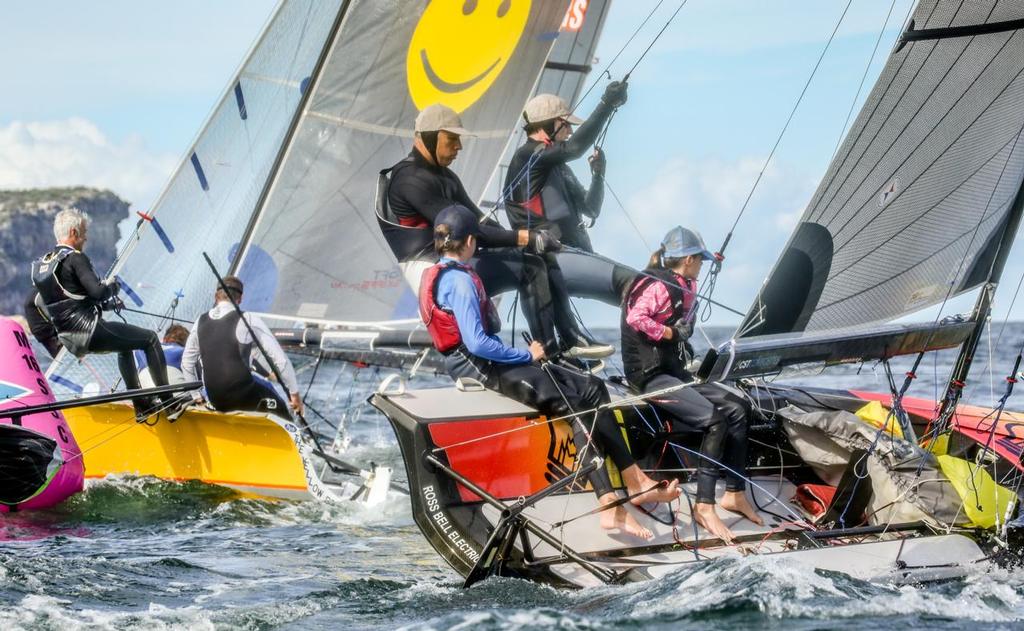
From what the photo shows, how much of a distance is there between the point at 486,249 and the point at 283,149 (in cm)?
327

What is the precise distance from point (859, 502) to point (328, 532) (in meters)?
2.96

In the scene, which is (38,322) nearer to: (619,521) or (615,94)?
(615,94)

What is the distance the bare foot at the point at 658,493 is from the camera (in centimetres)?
528

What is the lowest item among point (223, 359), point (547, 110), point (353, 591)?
point (353, 591)

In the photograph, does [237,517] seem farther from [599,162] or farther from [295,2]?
[295,2]

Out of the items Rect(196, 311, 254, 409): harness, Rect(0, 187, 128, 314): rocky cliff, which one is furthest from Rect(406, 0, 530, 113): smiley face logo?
Rect(0, 187, 128, 314): rocky cliff

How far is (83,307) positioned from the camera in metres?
7.82

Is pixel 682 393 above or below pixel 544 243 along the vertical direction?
below

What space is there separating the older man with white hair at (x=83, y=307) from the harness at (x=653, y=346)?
11.4 ft

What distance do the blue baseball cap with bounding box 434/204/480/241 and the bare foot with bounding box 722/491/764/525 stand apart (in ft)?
5.50

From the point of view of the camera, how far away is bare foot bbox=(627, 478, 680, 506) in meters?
5.28

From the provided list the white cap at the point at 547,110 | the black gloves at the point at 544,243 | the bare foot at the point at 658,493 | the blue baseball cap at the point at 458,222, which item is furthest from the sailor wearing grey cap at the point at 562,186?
the bare foot at the point at 658,493

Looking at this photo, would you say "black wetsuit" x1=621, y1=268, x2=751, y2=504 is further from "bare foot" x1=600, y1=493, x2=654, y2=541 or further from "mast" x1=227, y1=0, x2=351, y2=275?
"mast" x1=227, y1=0, x2=351, y2=275

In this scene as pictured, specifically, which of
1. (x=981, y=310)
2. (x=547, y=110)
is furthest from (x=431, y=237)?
(x=981, y=310)
